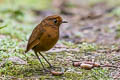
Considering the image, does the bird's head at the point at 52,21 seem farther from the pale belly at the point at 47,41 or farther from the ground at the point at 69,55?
the ground at the point at 69,55

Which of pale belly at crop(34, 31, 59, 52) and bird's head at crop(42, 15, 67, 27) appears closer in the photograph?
pale belly at crop(34, 31, 59, 52)

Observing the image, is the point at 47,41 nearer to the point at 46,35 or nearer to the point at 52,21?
the point at 46,35

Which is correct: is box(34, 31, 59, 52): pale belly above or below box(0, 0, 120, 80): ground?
above

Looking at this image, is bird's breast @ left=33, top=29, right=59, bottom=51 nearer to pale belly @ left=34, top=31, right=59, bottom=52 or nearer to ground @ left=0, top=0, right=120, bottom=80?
pale belly @ left=34, top=31, right=59, bottom=52

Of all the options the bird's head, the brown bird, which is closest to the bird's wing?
the brown bird

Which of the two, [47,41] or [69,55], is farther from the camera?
[69,55]

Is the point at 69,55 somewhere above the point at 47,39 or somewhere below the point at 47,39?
below

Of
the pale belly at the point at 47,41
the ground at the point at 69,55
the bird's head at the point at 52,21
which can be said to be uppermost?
the bird's head at the point at 52,21

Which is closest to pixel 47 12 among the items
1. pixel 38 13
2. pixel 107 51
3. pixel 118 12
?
pixel 38 13

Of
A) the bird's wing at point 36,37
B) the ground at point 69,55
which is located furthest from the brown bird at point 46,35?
the ground at point 69,55

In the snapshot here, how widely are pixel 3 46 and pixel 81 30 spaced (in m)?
3.99

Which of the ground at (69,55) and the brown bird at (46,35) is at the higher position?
the brown bird at (46,35)

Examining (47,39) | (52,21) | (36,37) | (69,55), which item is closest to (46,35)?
(47,39)

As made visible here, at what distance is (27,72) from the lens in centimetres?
414
